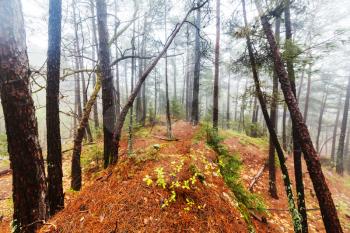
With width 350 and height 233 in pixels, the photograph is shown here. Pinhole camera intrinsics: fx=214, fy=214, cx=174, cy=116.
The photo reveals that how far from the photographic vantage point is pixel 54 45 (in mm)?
3639

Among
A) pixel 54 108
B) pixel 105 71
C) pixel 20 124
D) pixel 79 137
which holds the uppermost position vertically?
pixel 105 71

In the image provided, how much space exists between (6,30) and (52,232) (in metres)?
2.51

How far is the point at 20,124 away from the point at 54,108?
1.10 metres

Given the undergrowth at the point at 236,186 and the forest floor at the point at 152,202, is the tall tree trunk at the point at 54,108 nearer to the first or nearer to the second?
the forest floor at the point at 152,202

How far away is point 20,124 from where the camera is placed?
8.80 ft

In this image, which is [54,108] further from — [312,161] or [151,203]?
[312,161]

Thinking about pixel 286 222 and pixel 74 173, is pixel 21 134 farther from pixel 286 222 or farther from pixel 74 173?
pixel 286 222

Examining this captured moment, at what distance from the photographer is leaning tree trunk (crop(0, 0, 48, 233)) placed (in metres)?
2.57

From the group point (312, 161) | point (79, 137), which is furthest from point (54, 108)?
point (312, 161)

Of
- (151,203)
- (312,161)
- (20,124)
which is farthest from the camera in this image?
(312,161)

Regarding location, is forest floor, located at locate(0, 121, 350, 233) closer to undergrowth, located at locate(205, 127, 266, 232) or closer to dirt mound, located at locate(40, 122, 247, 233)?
dirt mound, located at locate(40, 122, 247, 233)

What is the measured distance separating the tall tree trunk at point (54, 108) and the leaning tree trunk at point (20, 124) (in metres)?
0.87

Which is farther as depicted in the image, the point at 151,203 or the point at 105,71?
the point at 105,71

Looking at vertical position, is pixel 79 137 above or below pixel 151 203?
above
